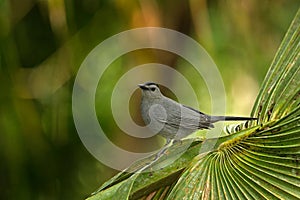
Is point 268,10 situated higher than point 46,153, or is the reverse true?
point 268,10

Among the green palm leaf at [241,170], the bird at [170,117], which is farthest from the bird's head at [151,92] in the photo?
the green palm leaf at [241,170]

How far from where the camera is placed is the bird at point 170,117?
1242 millimetres

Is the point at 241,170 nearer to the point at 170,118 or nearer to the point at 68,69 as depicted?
the point at 170,118

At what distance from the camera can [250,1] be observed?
7.48 ft

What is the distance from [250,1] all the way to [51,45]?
2.31 ft

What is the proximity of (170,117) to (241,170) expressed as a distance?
1.53 feet

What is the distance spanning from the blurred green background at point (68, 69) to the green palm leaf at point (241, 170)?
0.97 meters

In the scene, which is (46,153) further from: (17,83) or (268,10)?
(268,10)

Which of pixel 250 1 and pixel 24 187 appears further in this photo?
pixel 250 1

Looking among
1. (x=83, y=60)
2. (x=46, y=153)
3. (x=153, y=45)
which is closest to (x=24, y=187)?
(x=46, y=153)

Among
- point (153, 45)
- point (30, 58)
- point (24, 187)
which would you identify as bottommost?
point (24, 187)

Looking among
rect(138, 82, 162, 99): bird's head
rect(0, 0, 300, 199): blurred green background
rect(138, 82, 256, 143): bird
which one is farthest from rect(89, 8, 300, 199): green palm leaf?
rect(0, 0, 300, 199): blurred green background

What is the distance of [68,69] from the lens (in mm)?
1942

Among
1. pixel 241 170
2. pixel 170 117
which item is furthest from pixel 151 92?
pixel 241 170
